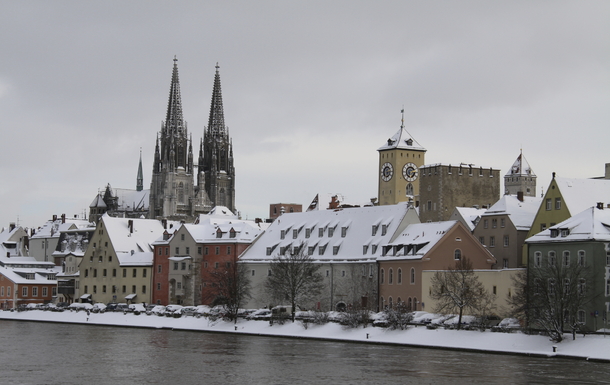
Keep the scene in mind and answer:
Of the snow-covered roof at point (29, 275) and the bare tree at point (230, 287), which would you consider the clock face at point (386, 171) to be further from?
the snow-covered roof at point (29, 275)

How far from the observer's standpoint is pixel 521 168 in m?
189

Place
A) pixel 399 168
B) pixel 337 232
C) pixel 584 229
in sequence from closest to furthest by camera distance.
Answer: pixel 584 229
pixel 337 232
pixel 399 168

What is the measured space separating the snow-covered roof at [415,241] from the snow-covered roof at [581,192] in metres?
9.77

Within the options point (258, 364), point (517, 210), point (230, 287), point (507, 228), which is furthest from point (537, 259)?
point (230, 287)

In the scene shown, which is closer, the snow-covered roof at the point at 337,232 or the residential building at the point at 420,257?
the residential building at the point at 420,257

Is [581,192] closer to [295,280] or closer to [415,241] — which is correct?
[415,241]

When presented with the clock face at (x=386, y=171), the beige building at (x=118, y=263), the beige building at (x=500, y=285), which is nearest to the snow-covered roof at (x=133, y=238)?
the beige building at (x=118, y=263)

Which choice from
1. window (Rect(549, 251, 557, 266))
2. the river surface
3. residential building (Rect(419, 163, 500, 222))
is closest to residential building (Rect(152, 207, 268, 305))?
residential building (Rect(419, 163, 500, 222))

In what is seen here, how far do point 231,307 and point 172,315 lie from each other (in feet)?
36.8

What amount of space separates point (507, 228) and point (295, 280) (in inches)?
789

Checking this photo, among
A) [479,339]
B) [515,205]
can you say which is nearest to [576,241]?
[479,339]

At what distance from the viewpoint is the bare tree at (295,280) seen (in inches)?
3757

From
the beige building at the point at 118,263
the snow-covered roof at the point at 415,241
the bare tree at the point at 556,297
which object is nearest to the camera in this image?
the bare tree at the point at 556,297

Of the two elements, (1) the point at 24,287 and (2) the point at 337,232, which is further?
(1) the point at 24,287
